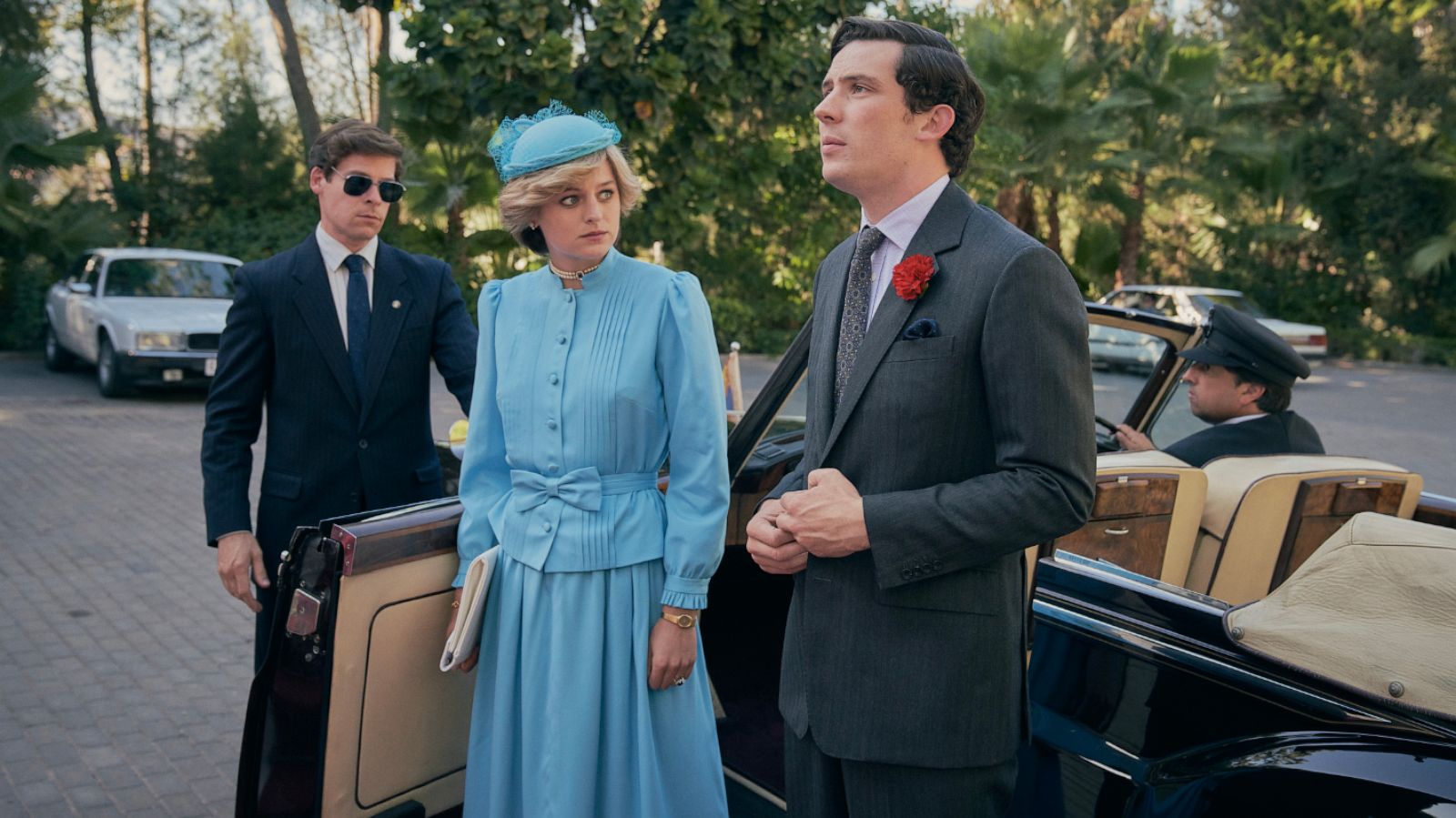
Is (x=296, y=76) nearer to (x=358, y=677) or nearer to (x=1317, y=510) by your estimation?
(x=358, y=677)

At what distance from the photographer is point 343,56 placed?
2719 cm

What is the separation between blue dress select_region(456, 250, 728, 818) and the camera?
7.73 ft

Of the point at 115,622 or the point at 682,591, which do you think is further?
the point at 115,622

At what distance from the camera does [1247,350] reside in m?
3.60

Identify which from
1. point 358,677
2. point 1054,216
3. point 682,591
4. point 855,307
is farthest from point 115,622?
point 1054,216

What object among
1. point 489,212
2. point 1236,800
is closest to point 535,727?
point 1236,800

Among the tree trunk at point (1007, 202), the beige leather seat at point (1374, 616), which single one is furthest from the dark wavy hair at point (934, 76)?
the tree trunk at point (1007, 202)

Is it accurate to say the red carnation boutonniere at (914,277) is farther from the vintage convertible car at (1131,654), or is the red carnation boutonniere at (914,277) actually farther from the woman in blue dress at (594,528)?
the vintage convertible car at (1131,654)

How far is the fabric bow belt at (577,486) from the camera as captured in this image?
237 cm

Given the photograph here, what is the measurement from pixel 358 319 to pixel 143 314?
11.0m

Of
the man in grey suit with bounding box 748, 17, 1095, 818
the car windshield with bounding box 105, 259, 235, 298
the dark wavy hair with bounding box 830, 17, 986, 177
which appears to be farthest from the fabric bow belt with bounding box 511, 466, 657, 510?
the car windshield with bounding box 105, 259, 235, 298

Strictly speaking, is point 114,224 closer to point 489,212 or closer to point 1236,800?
point 489,212

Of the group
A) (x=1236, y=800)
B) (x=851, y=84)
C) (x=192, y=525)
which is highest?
(x=851, y=84)

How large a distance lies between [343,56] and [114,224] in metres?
10.5
